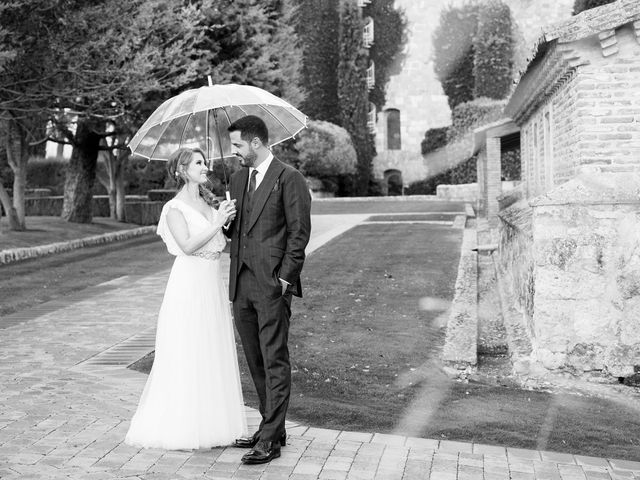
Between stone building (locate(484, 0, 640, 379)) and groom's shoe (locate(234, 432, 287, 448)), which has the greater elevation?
stone building (locate(484, 0, 640, 379))

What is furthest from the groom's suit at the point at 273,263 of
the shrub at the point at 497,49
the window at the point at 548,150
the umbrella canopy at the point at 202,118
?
the shrub at the point at 497,49

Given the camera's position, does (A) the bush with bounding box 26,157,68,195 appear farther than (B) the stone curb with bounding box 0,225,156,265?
Yes

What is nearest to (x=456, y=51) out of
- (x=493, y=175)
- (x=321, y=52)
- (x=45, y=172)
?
(x=321, y=52)

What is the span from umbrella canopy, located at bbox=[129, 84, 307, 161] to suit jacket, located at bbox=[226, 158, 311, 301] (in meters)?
0.66

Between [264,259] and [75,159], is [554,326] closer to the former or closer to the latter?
[264,259]

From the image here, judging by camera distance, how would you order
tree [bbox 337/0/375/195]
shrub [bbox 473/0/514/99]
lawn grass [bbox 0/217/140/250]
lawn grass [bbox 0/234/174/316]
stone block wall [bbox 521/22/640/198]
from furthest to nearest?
tree [bbox 337/0/375/195]
shrub [bbox 473/0/514/99]
lawn grass [bbox 0/217/140/250]
lawn grass [bbox 0/234/174/316]
stone block wall [bbox 521/22/640/198]

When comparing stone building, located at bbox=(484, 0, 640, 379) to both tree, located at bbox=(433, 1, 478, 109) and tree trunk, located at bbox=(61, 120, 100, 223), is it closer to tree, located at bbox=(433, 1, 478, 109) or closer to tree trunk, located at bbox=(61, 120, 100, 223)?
tree trunk, located at bbox=(61, 120, 100, 223)

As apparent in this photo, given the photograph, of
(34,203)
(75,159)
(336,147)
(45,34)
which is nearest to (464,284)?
(45,34)

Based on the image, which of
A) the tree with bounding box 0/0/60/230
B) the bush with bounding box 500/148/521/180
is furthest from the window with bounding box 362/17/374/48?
the tree with bounding box 0/0/60/230

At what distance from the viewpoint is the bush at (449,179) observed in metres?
42.8

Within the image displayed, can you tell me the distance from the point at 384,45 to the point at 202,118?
43431 mm

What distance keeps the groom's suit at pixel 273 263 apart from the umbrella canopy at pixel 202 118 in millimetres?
641

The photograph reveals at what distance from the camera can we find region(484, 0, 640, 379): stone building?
8.76 m

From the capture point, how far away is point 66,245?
22094 millimetres
